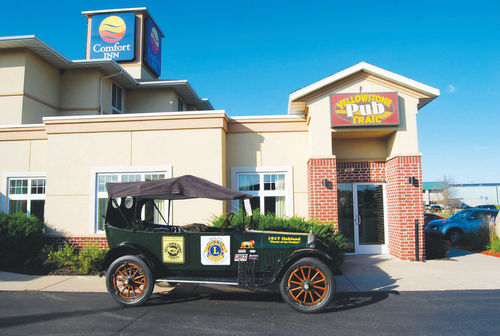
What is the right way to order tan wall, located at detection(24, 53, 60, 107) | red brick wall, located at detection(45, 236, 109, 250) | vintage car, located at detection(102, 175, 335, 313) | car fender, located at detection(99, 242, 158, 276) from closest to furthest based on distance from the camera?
1. vintage car, located at detection(102, 175, 335, 313)
2. car fender, located at detection(99, 242, 158, 276)
3. red brick wall, located at detection(45, 236, 109, 250)
4. tan wall, located at detection(24, 53, 60, 107)

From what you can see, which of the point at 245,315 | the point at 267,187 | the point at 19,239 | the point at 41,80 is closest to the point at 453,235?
the point at 267,187

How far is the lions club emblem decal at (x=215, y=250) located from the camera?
6020mm

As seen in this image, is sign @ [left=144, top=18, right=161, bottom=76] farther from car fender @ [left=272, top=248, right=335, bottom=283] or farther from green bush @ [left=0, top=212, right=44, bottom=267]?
car fender @ [left=272, top=248, right=335, bottom=283]

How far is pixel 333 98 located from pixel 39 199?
370 inches

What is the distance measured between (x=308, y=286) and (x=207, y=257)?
1736mm

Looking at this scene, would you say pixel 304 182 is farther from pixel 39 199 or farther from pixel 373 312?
pixel 39 199

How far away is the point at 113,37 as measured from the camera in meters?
19.5

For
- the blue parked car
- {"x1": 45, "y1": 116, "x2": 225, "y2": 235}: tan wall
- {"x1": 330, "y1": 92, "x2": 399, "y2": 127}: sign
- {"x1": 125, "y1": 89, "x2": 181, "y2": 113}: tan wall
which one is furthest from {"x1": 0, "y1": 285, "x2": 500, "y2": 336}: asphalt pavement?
{"x1": 125, "y1": 89, "x2": 181, "y2": 113}: tan wall

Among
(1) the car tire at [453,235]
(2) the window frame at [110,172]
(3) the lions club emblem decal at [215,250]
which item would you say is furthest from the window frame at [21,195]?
(1) the car tire at [453,235]

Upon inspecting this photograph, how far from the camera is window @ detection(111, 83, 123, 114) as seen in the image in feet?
52.3

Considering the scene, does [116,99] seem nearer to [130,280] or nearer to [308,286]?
[130,280]

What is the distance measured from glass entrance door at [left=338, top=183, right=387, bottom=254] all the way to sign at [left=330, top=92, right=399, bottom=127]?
2.16 metres

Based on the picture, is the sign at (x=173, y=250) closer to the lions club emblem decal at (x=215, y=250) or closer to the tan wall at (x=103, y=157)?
the lions club emblem decal at (x=215, y=250)

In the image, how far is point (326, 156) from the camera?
9875mm
